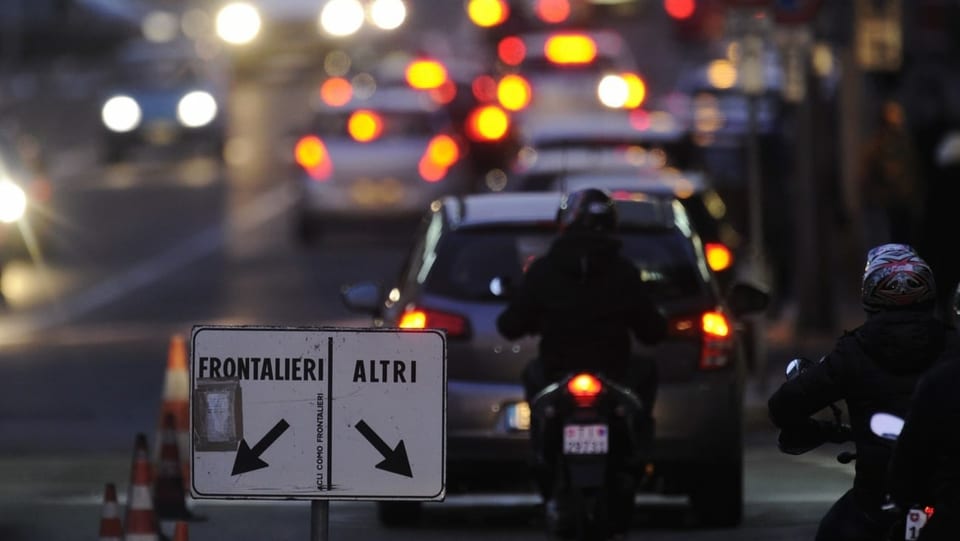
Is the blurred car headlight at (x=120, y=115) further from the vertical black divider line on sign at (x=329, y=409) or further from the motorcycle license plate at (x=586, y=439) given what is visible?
the vertical black divider line on sign at (x=329, y=409)

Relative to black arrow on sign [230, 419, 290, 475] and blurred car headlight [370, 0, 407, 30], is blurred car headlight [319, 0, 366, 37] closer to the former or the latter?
blurred car headlight [370, 0, 407, 30]

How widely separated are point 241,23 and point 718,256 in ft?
120

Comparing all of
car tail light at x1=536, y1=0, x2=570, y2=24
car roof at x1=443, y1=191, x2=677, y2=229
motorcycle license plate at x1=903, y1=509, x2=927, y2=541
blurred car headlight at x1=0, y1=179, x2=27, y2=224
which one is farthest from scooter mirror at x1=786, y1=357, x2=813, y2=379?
car tail light at x1=536, y1=0, x2=570, y2=24

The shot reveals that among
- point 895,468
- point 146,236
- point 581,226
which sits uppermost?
point 146,236

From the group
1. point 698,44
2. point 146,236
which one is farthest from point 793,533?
point 698,44

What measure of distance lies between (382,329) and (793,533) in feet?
13.2

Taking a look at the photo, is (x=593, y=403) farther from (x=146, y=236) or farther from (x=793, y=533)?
(x=146, y=236)

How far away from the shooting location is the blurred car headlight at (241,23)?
5019 centimetres

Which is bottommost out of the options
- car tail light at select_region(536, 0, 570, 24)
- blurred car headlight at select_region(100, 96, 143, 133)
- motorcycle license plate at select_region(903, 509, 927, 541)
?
motorcycle license plate at select_region(903, 509, 927, 541)

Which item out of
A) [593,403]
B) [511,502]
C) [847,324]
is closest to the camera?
[593,403]

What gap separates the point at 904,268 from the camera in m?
6.79

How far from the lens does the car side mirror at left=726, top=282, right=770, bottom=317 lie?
11594mm

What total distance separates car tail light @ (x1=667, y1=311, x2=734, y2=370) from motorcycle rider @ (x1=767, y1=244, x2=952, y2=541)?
4.33 metres

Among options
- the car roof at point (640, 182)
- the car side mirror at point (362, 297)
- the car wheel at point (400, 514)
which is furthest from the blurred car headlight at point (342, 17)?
the car wheel at point (400, 514)
